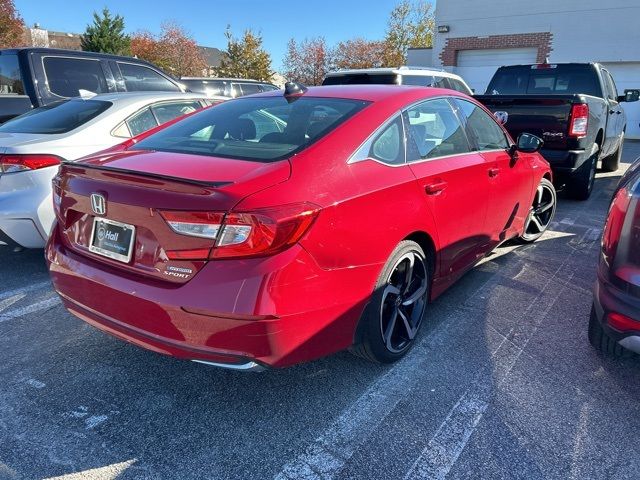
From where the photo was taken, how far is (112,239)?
2.37 meters

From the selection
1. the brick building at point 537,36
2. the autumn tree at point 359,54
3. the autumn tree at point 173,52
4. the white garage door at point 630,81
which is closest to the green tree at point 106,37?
the autumn tree at point 173,52

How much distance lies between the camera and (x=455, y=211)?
3248mm

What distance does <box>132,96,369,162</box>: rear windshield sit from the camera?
103 inches

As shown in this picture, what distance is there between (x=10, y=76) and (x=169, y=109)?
2.81 metres

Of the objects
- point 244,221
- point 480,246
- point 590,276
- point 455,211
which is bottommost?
point 590,276

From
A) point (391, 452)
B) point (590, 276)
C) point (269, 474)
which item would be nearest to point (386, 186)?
point (391, 452)

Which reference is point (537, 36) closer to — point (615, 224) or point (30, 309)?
point (615, 224)

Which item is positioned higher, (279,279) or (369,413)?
(279,279)

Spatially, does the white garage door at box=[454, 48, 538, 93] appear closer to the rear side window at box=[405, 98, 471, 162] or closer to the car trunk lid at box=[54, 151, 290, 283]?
the rear side window at box=[405, 98, 471, 162]

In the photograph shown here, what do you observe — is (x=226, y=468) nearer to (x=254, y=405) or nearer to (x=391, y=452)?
(x=254, y=405)

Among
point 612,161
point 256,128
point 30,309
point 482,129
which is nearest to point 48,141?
point 30,309

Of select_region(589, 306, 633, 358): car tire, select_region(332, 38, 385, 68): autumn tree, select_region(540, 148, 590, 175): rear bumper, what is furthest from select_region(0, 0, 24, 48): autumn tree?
select_region(589, 306, 633, 358): car tire

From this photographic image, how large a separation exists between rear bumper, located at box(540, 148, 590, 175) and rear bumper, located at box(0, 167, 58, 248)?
562 centimetres

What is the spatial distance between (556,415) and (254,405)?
1520 millimetres
